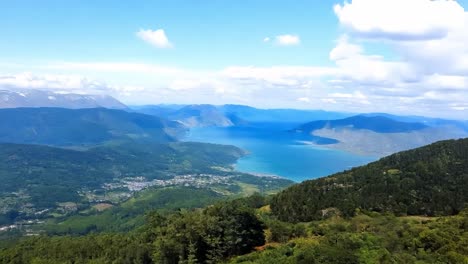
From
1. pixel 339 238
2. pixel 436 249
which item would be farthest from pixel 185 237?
pixel 436 249

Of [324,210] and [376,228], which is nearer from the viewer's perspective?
[376,228]

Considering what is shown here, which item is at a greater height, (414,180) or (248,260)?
(414,180)

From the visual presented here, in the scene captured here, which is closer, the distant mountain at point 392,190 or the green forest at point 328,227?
the green forest at point 328,227

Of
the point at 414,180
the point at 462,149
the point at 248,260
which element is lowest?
the point at 248,260

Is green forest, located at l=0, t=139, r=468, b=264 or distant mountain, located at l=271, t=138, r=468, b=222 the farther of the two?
distant mountain, located at l=271, t=138, r=468, b=222

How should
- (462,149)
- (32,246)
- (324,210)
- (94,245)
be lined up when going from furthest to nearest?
1. (462,149)
2. (32,246)
3. (324,210)
4. (94,245)

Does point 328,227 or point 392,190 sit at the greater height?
point 392,190

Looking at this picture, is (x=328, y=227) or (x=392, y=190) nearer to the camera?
(x=328, y=227)

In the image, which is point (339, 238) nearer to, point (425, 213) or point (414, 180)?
point (425, 213)
